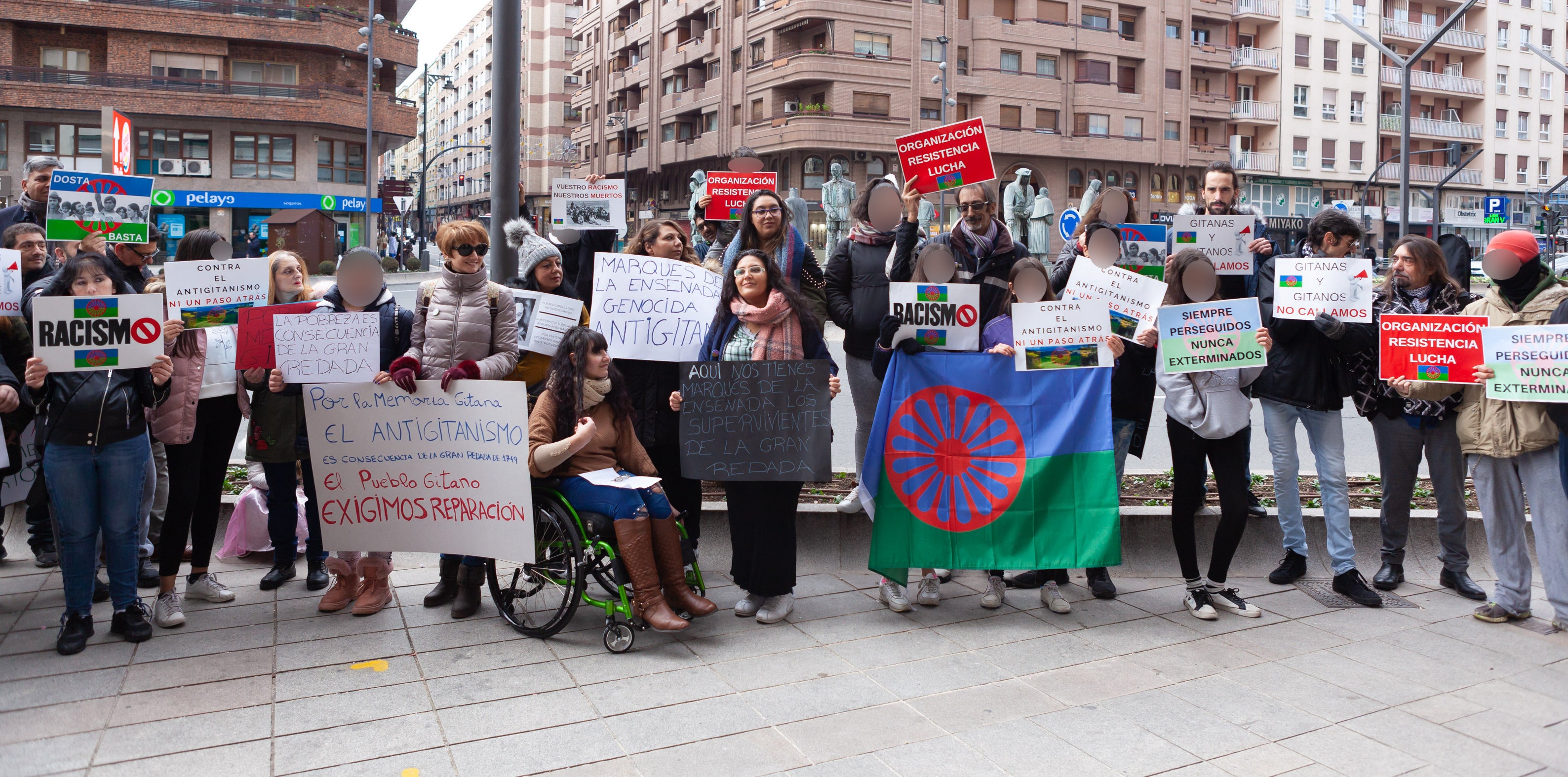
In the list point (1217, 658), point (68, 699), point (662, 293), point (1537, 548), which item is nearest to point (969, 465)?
point (1217, 658)

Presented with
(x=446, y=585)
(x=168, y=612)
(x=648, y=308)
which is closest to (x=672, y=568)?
(x=446, y=585)

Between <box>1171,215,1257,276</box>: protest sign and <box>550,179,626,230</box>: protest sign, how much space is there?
3848 mm

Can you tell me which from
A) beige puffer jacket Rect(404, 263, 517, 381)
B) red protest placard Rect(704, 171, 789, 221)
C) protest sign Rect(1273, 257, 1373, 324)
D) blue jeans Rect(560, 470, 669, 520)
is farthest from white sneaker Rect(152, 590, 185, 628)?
protest sign Rect(1273, 257, 1373, 324)

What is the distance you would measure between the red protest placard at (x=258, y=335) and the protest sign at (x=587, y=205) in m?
2.43

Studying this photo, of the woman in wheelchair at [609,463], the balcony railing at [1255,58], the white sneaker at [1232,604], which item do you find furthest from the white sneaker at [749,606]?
the balcony railing at [1255,58]

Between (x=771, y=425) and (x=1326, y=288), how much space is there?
3175mm

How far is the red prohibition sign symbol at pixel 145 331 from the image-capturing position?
17.2 ft

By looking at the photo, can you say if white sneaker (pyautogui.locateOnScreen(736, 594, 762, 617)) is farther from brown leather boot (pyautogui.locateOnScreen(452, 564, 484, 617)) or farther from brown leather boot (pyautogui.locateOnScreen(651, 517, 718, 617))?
brown leather boot (pyautogui.locateOnScreen(452, 564, 484, 617))

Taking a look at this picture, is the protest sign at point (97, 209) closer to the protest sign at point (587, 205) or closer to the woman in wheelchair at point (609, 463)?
the woman in wheelchair at point (609, 463)

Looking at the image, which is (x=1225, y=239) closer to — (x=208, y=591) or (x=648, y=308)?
(x=648, y=308)

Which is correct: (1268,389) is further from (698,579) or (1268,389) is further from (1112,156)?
(1112,156)

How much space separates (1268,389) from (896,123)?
146 ft

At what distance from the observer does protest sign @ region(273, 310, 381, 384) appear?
5.62 m

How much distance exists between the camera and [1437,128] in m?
65.5
